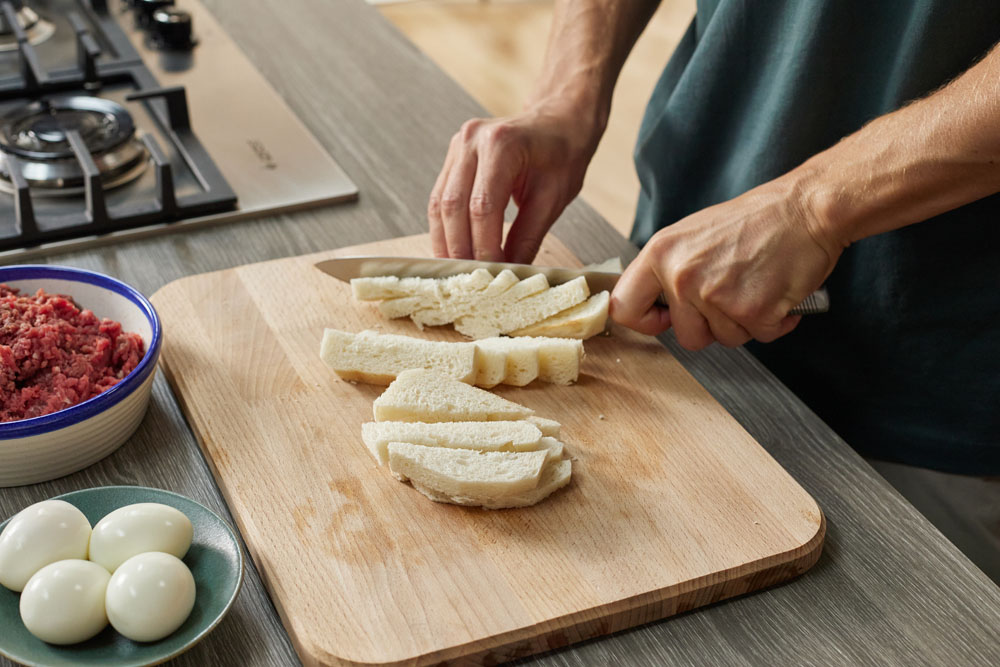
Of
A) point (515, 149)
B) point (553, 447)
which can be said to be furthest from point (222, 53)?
point (553, 447)

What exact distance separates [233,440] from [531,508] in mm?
393

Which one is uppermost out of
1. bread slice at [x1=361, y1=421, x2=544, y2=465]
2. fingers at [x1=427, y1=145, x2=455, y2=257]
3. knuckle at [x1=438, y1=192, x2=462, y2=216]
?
knuckle at [x1=438, y1=192, x2=462, y2=216]

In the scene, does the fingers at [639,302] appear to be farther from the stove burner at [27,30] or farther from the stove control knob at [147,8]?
the stove burner at [27,30]

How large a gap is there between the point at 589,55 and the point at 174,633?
48.8 inches

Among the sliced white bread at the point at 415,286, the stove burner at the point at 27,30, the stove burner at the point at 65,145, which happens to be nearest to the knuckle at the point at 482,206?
the sliced white bread at the point at 415,286

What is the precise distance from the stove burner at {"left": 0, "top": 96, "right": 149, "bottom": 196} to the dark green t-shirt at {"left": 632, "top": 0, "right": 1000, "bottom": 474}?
39.1 inches

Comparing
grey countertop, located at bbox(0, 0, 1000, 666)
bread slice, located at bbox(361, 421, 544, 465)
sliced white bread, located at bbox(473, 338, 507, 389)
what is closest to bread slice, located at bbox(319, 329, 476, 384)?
sliced white bread, located at bbox(473, 338, 507, 389)

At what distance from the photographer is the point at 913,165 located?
1.19 m

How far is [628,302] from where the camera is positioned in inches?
55.0

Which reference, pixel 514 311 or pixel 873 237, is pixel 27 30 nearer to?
pixel 514 311

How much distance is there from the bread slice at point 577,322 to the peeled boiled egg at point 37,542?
2.31 ft

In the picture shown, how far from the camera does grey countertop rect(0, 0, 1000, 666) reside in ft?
3.35

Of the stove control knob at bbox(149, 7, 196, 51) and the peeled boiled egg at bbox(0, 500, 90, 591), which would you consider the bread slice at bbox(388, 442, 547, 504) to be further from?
the stove control knob at bbox(149, 7, 196, 51)

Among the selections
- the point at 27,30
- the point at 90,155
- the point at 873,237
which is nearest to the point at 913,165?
the point at 873,237
